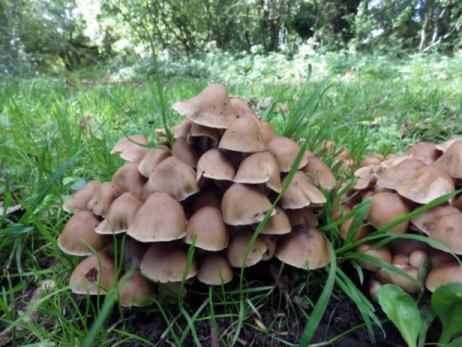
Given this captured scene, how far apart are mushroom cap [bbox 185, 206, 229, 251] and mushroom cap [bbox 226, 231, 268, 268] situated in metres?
0.03

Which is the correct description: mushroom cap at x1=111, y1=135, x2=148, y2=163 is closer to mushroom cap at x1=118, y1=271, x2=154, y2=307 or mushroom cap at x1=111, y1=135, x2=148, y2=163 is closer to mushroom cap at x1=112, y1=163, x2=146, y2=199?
mushroom cap at x1=112, y1=163, x2=146, y2=199

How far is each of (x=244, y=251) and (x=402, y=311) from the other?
478mm

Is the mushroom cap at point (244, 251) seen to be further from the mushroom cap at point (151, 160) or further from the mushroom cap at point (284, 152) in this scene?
the mushroom cap at point (151, 160)

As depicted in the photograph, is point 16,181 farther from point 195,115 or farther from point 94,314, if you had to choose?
point 195,115

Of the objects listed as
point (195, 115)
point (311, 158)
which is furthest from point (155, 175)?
point (311, 158)

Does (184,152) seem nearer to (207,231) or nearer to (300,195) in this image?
(207,231)

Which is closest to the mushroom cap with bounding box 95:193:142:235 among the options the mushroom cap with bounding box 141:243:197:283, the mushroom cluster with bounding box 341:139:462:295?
the mushroom cap with bounding box 141:243:197:283

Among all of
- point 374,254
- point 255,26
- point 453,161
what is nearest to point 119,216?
point 374,254

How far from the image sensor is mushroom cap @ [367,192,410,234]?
114 cm

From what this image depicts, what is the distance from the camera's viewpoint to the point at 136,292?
41.8 inches

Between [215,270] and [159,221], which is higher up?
[159,221]

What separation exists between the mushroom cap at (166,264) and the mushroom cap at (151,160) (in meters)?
0.26

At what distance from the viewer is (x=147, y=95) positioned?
3.47 metres

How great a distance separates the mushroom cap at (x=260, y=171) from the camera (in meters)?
1.08
